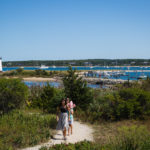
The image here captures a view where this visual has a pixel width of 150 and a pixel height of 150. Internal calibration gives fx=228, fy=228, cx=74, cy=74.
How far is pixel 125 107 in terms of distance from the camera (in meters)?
12.0

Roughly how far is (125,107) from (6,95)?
659 cm

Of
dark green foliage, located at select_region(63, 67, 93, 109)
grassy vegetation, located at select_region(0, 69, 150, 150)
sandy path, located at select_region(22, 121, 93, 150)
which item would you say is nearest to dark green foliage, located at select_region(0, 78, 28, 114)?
grassy vegetation, located at select_region(0, 69, 150, 150)

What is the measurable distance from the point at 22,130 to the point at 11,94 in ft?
10.9

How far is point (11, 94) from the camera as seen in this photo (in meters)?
12.8

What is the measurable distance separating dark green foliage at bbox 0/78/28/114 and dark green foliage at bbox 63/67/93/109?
280cm

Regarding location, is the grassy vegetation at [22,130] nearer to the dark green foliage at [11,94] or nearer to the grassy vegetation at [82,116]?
the grassy vegetation at [82,116]

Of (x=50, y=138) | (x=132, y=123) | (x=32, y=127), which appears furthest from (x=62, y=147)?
(x=132, y=123)

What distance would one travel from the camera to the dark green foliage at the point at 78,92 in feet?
46.6

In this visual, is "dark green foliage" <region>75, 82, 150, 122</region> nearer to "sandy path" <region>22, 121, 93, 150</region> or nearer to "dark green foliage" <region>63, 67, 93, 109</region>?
"dark green foliage" <region>63, 67, 93, 109</region>

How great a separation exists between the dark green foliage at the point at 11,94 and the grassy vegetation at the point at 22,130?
2.07ft

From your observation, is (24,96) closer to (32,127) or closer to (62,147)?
(32,127)

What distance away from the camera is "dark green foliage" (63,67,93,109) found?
46.6ft

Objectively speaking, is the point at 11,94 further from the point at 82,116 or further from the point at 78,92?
the point at 82,116

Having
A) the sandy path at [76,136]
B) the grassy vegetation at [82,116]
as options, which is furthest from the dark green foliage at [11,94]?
the sandy path at [76,136]
